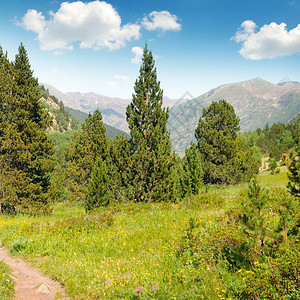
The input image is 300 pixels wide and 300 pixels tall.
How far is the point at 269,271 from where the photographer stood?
3.98 meters

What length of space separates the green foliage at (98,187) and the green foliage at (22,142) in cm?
606

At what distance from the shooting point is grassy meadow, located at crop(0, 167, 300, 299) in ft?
14.4

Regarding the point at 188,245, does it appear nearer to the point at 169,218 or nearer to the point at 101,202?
the point at 169,218

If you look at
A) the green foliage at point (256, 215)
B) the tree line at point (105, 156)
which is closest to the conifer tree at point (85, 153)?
the tree line at point (105, 156)

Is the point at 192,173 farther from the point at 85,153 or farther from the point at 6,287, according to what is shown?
the point at 85,153

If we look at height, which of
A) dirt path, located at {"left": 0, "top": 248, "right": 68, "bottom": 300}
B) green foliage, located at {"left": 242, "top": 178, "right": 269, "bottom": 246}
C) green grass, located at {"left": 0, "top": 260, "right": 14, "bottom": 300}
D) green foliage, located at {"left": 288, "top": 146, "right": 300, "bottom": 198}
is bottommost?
dirt path, located at {"left": 0, "top": 248, "right": 68, "bottom": 300}

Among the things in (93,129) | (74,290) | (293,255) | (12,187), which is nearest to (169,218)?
(74,290)

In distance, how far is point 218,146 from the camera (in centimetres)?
2781

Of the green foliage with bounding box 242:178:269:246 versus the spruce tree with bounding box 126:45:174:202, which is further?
the spruce tree with bounding box 126:45:174:202

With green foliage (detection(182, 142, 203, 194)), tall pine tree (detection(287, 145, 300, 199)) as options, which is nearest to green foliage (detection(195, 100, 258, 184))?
green foliage (detection(182, 142, 203, 194))

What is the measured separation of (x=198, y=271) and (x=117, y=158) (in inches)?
455

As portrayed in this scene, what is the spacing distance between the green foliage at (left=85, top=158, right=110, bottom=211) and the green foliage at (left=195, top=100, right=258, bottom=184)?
15.6m

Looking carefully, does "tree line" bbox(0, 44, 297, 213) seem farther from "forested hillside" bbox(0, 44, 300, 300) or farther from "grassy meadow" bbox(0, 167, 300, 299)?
"grassy meadow" bbox(0, 167, 300, 299)

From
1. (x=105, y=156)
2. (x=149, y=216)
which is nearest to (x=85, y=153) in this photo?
(x=105, y=156)
